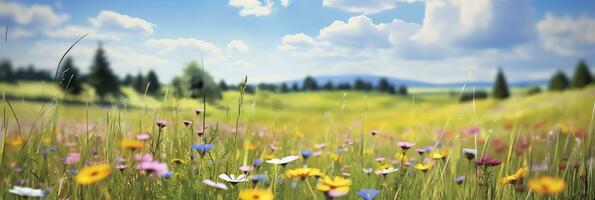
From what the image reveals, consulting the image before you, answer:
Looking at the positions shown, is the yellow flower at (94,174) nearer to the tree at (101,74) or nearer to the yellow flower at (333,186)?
the yellow flower at (333,186)

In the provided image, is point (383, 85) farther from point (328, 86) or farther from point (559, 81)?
point (559, 81)

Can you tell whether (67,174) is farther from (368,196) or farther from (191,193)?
(368,196)

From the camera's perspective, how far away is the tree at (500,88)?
152ft

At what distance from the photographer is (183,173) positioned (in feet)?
6.91

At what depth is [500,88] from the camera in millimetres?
47312

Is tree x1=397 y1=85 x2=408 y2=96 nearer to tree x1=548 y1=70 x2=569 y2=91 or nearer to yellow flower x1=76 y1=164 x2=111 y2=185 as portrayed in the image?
tree x1=548 y1=70 x2=569 y2=91

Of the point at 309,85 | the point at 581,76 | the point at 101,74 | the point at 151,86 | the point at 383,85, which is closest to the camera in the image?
the point at 151,86

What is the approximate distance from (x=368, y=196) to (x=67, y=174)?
4.53 ft

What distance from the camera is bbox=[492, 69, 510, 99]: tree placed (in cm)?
4629

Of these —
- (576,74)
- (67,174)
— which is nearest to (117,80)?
(576,74)

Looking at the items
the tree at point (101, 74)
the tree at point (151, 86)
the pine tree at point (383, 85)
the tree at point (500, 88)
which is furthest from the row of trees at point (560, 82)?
the tree at point (101, 74)

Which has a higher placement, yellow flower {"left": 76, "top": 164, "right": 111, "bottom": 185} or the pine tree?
yellow flower {"left": 76, "top": 164, "right": 111, "bottom": 185}

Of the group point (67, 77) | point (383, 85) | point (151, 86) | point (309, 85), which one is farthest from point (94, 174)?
point (383, 85)

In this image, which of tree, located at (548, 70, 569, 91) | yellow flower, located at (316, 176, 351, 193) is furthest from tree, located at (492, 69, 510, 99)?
yellow flower, located at (316, 176, 351, 193)
